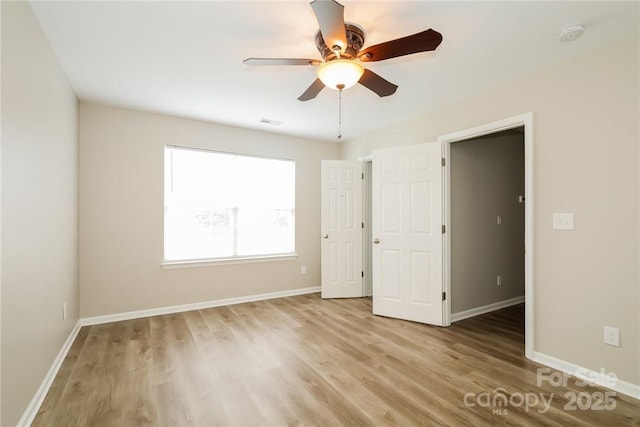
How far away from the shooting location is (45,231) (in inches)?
85.3

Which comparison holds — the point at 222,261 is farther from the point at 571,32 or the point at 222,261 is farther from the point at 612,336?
Result: the point at 571,32

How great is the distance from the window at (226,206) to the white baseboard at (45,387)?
133 cm

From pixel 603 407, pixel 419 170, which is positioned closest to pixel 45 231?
pixel 419 170

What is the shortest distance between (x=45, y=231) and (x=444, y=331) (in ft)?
12.2

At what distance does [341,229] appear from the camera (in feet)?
15.0

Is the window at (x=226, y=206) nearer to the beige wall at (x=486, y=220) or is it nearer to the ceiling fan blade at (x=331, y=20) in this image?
the beige wall at (x=486, y=220)

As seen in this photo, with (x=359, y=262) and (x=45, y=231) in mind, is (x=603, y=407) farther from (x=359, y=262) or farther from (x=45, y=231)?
(x=45, y=231)

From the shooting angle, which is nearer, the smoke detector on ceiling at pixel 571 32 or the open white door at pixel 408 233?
the smoke detector on ceiling at pixel 571 32

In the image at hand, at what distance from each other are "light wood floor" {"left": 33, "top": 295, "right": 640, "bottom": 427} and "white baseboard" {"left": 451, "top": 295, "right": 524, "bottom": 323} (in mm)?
120

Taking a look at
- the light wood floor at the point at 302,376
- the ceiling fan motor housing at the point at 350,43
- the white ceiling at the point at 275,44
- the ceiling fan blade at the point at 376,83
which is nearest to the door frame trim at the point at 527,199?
the light wood floor at the point at 302,376

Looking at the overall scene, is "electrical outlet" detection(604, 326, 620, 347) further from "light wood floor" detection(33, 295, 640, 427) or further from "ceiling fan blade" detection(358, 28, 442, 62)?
"ceiling fan blade" detection(358, 28, 442, 62)

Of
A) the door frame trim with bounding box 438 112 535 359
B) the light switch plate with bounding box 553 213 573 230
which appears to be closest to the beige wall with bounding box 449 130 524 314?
the door frame trim with bounding box 438 112 535 359

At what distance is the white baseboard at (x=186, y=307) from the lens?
3.49 m

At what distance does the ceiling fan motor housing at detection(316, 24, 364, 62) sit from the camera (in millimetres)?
1935
